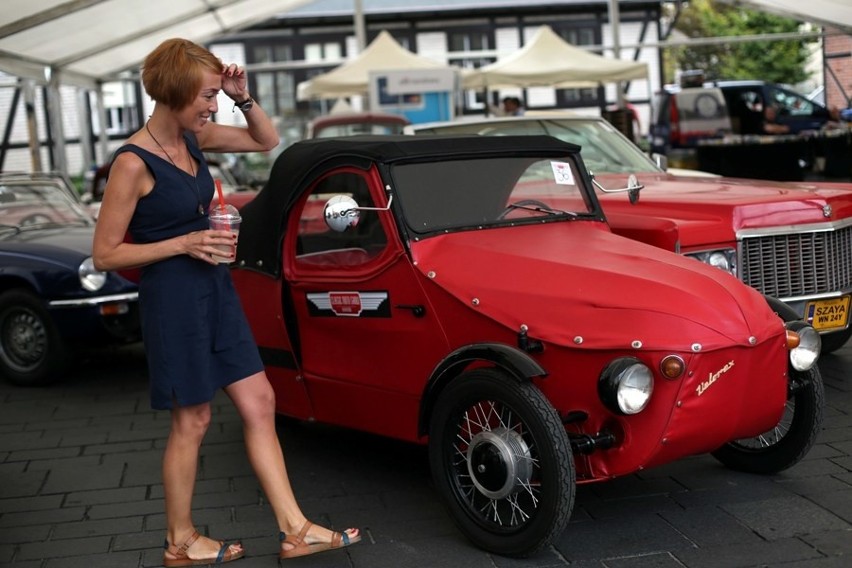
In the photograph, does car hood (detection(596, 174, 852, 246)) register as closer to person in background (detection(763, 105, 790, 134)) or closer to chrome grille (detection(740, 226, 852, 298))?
chrome grille (detection(740, 226, 852, 298))

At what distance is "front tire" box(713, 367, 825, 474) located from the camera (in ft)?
16.7

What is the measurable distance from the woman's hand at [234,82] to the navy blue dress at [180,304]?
0.26 m

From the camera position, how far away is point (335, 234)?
5.82 m

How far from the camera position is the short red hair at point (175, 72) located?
4.18 metres

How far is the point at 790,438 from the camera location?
207 inches

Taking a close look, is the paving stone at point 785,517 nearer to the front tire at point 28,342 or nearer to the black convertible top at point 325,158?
the black convertible top at point 325,158

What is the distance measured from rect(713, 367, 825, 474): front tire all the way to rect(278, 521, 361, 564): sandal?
1.93 m

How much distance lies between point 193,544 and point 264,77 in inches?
1323

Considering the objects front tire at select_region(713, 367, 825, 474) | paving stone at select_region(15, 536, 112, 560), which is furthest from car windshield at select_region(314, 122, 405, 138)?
paving stone at select_region(15, 536, 112, 560)

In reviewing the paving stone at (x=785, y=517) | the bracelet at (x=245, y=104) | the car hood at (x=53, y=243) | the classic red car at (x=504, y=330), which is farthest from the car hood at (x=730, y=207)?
the car hood at (x=53, y=243)

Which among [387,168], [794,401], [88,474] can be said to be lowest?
[88,474]

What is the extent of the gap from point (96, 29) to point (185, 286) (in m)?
13.2

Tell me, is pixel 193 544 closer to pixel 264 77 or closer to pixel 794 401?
pixel 794 401

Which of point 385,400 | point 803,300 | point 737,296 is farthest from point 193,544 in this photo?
point 803,300
